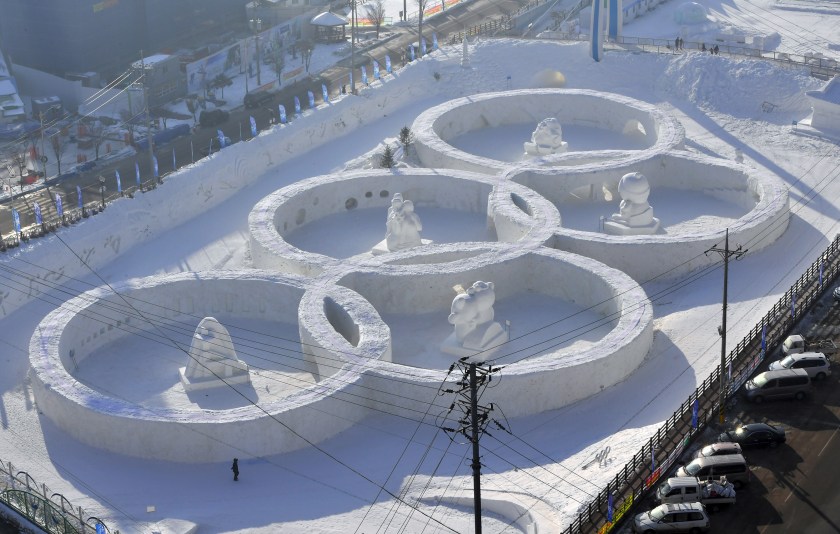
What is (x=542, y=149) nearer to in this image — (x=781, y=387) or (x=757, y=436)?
(x=781, y=387)

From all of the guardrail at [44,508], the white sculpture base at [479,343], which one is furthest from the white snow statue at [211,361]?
the white sculpture base at [479,343]

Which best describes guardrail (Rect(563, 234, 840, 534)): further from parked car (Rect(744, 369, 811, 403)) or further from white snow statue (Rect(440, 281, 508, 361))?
white snow statue (Rect(440, 281, 508, 361))

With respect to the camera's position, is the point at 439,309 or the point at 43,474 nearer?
the point at 43,474

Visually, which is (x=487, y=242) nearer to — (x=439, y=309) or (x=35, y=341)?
(x=439, y=309)

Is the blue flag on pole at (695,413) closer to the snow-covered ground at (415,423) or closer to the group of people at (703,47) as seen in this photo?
the snow-covered ground at (415,423)

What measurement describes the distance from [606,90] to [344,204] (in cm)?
2646

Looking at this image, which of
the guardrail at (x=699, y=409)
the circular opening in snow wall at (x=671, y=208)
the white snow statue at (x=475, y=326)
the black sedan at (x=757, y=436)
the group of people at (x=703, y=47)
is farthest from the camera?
the group of people at (x=703, y=47)

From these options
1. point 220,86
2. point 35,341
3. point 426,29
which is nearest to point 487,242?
point 35,341

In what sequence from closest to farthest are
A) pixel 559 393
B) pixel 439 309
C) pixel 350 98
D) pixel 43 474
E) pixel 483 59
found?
pixel 43 474 < pixel 559 393 < pixel 439 309 < pixel 350 98 < pixel 483 59

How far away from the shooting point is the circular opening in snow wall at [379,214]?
239 feet

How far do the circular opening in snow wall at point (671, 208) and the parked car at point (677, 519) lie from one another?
23.5 metres

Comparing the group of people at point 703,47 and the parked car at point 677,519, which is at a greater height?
the group of people at point 703,47

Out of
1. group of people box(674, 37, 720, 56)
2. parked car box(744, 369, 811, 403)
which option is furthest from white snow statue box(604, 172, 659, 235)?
group of people box(674, 37, 720, 56)

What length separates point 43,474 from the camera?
5606 centimetres
